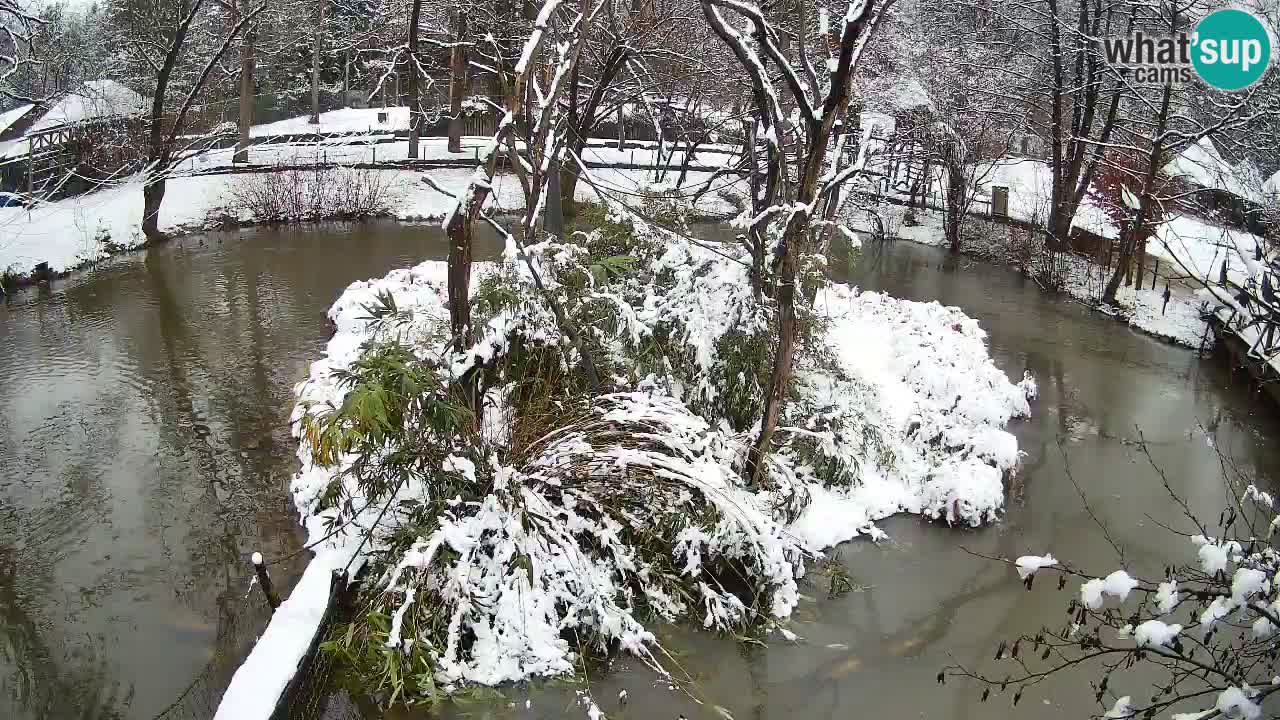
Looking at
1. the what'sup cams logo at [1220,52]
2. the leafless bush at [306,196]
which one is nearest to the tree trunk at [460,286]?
the what'sup cams logo at [1220,52]

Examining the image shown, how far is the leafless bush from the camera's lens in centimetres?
1972

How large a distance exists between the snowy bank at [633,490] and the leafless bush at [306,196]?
11.7 m

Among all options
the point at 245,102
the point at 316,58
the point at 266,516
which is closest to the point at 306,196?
the point at 245,102

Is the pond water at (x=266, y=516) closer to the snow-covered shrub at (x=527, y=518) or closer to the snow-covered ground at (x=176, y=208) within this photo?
the snow-covered shrub at (x=527, y=518)

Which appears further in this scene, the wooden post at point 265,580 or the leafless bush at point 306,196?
the leafless bush at point 306,196

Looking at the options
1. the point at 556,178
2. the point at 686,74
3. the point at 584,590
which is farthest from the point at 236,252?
the point at 584,590

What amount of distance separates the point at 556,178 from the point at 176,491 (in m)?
7.66

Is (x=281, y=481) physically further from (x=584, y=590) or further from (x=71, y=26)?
(x=71, y=26)

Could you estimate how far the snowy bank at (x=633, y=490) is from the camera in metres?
6.06

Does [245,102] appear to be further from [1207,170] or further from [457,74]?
[1207,170]

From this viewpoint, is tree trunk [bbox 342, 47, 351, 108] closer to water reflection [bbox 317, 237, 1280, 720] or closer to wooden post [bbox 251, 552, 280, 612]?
water reflection [bbox 317, 237, 1280, 720]

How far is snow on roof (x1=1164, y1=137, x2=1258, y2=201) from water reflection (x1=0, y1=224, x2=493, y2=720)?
13.9m

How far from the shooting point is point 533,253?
279 inches

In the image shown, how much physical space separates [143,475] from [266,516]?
1.62 m
